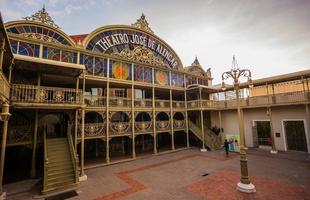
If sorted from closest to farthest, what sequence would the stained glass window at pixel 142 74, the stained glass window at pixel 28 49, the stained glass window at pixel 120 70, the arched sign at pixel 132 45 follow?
the stained glass window at pixel 28 49
the stained glass window at pixel 120 70
the arched sign at pixel 132 45
the stained glass window at pixel 142 74

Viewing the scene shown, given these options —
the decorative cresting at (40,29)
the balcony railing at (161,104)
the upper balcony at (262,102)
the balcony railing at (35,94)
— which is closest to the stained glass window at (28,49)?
the decorative cresting at (40,29)

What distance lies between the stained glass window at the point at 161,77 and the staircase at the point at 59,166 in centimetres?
1104

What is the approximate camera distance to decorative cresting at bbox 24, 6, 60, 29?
489 inches

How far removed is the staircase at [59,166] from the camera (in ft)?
28.8

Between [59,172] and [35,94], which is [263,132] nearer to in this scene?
[59,172]

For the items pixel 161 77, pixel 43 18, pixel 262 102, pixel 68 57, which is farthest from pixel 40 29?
pixel 262 102

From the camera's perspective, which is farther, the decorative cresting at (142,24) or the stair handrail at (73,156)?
the decorative cresting at (142,24)

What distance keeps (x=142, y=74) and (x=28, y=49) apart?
392 inches

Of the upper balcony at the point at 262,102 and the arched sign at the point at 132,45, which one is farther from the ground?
the arched sign at the point at 132,45

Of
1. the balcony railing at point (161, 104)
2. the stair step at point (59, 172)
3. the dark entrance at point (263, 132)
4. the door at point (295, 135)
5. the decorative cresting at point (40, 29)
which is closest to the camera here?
the stair step at point (59, 172)

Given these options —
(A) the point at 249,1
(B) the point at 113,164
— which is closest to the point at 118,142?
(B) the point at 113,164

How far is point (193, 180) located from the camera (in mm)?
9914

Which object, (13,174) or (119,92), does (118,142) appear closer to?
→ (119,92)

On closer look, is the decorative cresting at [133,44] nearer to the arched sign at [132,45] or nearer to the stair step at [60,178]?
the arched sign at [132,45]
